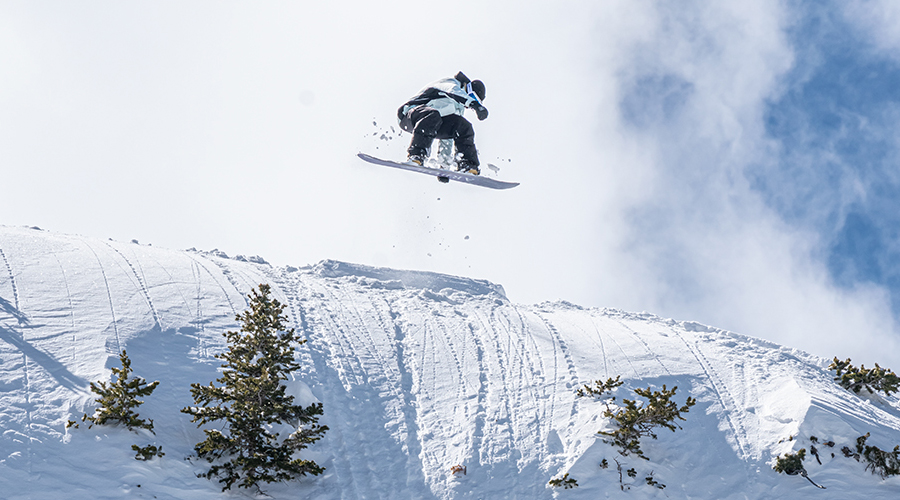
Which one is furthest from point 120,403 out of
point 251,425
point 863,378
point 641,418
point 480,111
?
point 863,378

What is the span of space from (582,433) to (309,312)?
8120mm

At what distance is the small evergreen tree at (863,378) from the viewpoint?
12188mm

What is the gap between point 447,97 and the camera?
467 inches

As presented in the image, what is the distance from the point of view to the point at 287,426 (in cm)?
963

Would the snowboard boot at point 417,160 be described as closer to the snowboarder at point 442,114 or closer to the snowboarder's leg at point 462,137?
the snowboarder at point 442,114

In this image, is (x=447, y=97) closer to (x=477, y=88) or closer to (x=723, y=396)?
(x=477, y=88)

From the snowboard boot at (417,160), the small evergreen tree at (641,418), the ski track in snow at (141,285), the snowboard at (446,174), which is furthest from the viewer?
the ski track in snow at (141,285)

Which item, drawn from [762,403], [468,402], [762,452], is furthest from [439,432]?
[762,403]

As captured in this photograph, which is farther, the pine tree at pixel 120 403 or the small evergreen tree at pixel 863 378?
the small evergreen tree at pixel 863 378

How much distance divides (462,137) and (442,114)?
2.36 ft

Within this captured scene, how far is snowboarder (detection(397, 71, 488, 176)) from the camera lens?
1181 cm

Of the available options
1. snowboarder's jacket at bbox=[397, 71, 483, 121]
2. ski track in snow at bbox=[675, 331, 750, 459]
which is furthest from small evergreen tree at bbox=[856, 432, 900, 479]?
snowboarder's jacket at bbox=[397, 71, 483, 121]

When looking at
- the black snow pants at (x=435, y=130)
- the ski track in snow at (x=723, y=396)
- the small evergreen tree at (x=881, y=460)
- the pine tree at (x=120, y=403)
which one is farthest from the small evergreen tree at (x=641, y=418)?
the pine tree at (x=120, y=403)

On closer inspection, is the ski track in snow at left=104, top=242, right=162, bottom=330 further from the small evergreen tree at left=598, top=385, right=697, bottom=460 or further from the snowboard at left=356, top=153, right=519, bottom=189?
the small evergreen tree at left=598, top=385, right=697, bottom=460
